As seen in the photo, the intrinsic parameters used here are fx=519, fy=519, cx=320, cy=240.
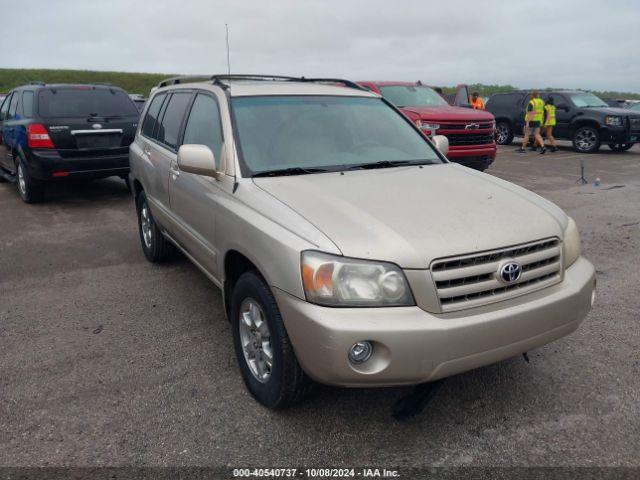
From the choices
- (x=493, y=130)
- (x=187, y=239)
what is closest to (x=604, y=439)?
(x=187, y=239)

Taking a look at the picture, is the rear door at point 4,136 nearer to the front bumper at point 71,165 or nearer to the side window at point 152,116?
the front bumper at point 71,165

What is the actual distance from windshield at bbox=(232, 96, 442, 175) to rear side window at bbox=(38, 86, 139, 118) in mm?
5541

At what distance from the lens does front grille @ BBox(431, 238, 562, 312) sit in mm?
2314

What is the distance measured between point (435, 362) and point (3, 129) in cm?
932

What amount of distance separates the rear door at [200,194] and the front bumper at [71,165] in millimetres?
4330

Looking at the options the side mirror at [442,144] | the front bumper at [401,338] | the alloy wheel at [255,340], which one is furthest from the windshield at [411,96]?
the front bumper at [401,338]

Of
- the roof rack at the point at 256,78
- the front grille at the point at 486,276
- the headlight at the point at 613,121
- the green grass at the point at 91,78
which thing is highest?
the green grass at the point at 91,78

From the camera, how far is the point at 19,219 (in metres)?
7.37

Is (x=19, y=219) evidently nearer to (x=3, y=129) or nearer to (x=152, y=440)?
(x=3, y=129)

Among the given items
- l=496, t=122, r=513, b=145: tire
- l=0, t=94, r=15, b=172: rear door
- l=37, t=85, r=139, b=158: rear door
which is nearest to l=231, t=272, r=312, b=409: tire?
l=37, t=85, r=139, b=158: rear door

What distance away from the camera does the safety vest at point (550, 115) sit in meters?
14.6

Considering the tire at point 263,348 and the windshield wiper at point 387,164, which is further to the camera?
the windshield wiper at point 387,164

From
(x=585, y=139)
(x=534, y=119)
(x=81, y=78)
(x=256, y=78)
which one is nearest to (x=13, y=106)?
(x=256, y=78)

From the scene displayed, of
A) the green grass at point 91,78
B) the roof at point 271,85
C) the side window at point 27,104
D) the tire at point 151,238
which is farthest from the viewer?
the green grass at point 91,78
